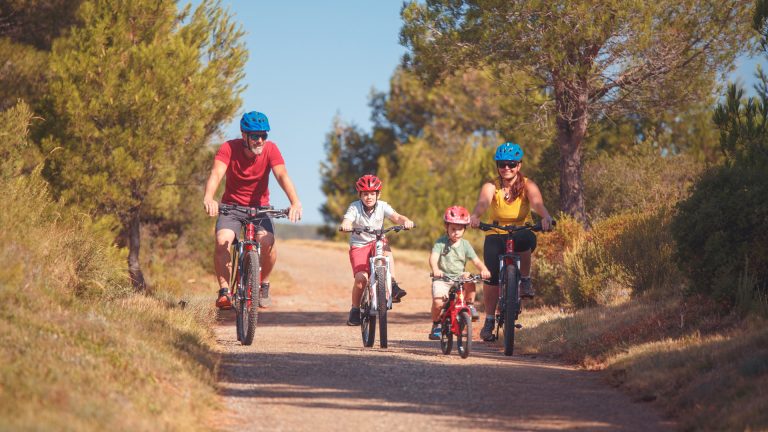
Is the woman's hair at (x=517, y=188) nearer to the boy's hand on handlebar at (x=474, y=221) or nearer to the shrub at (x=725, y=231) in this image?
the boy's hand on handlebar at (x=474, y=221)

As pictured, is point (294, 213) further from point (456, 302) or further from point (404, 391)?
point (404, 391)

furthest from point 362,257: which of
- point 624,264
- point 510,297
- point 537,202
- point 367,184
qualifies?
point 624,264

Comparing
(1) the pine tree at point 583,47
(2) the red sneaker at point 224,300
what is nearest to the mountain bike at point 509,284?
(2) the red sneaker at point 224,300

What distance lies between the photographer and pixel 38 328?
326 inches

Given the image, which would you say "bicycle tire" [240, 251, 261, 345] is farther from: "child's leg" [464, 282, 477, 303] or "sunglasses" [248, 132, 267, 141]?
"child's leg" [464, 282, 477, 303]

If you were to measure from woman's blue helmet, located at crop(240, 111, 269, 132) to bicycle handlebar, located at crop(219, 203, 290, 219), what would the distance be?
0.85 meters

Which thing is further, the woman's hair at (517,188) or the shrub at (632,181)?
the shrub at (632,181)

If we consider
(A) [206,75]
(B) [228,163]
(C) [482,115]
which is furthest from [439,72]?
(C) [482,115]

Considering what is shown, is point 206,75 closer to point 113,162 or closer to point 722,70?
point 113,162

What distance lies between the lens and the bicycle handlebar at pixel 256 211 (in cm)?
1180

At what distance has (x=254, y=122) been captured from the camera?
38.9 ft

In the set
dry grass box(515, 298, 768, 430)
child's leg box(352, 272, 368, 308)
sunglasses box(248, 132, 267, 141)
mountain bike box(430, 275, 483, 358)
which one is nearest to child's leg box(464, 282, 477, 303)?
mountain bike box(430, 275, 483, 358)

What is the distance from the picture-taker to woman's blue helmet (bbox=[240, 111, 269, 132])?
11.9 m

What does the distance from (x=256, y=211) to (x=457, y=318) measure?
8.17ft
